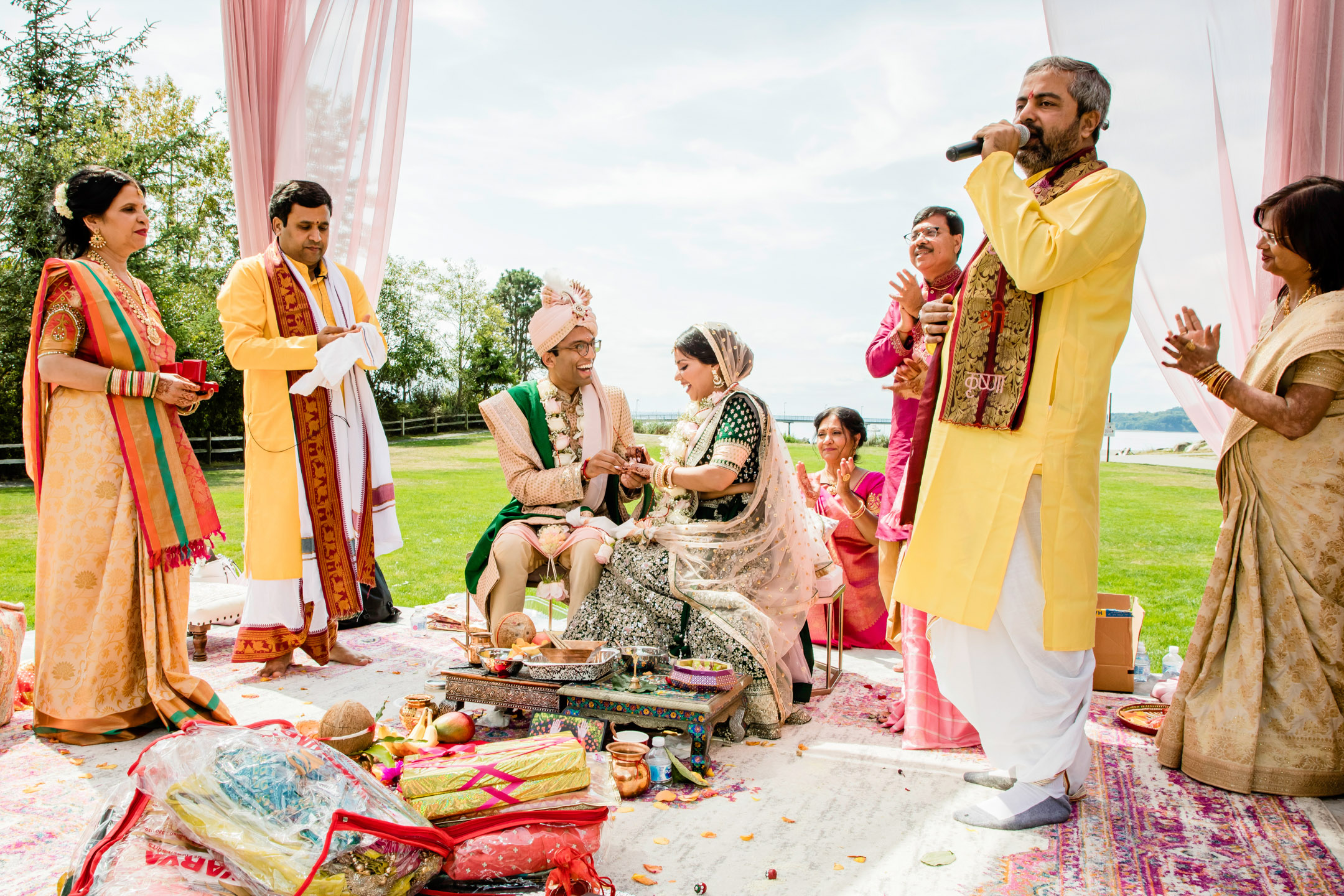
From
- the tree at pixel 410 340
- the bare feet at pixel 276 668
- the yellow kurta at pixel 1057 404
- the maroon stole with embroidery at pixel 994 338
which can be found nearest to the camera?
the yellow kurta at pixel 1057 404

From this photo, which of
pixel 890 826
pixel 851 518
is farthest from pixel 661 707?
pixel 851 518

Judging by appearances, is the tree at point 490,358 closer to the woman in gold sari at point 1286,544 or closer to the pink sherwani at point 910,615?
the pink sherwani at point 910,615

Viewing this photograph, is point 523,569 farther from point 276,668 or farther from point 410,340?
point 410,340

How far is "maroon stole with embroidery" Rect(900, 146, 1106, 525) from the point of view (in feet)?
8.55

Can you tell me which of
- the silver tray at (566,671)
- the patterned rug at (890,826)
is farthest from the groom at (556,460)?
the patterned rug at (890,826)

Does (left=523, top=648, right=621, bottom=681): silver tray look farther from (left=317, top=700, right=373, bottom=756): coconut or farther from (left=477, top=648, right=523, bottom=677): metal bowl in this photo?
(left=317, top=700, right=373, bottom=756): coconut

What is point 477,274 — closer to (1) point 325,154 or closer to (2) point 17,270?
(2) point 17,270

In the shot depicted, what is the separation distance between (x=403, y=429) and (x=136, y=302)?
23897 millimetres

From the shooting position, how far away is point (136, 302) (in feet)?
11.9

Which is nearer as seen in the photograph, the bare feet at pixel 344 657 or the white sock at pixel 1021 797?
the white sock at pixel 1021 797

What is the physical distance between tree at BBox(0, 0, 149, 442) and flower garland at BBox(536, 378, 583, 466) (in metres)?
13.0

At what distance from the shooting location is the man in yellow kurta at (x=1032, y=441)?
2.49 m

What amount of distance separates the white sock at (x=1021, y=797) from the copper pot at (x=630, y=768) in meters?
1.12

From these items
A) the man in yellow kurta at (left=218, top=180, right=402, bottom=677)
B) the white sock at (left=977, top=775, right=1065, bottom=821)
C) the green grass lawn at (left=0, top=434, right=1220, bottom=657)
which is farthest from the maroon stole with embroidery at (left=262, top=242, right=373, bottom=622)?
the white sock at (left=977, top=775, right=1065, bottom=821)
